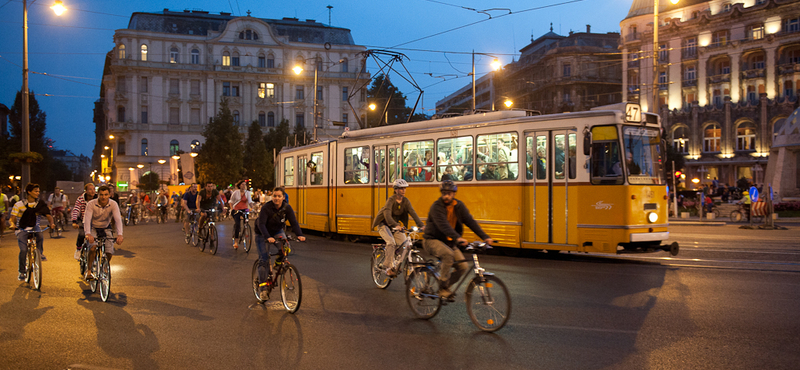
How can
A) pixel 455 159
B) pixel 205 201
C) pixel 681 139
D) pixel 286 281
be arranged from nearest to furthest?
pixel 286 281
pixel 455 159
pixel 205 201
pixel 681 139

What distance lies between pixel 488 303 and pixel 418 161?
8.71 meters

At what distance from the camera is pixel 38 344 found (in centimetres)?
619

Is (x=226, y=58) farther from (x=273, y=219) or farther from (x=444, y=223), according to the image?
(x=444, y=223)

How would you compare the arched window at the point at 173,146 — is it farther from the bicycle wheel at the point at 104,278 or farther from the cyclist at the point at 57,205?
the bicycle wheel at the point at 104,278

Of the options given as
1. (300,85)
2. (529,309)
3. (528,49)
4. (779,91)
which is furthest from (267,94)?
(529,309)

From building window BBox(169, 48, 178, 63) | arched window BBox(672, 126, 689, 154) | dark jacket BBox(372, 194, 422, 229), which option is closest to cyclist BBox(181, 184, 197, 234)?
dark jacket BBox(372, 194, 422, 229)

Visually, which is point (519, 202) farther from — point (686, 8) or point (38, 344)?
point (686, 8)

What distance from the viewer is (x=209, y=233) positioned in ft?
48.6

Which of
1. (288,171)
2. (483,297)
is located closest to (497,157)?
(483,297)

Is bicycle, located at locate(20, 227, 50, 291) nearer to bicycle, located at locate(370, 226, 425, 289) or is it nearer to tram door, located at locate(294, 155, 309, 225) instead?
bicycle, located at locate(370, 226, 425, 289)

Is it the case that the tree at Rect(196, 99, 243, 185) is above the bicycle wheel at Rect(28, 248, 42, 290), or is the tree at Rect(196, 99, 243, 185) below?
above

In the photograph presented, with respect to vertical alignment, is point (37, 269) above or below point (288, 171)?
below

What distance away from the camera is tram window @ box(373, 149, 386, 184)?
15.9m

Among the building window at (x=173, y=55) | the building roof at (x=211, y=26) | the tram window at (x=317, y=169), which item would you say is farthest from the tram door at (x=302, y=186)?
the building window at (x=173, y=55)
